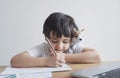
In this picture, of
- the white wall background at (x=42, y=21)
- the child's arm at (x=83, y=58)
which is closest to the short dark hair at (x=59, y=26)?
the child's arm at (x=83, y=58)

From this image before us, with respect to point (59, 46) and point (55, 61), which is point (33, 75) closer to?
point (55, 61)

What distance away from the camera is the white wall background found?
1.41 meters

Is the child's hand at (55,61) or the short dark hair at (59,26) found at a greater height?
the short dark hair at (59,26)

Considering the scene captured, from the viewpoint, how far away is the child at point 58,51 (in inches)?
32.2

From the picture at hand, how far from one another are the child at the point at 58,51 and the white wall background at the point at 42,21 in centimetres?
43

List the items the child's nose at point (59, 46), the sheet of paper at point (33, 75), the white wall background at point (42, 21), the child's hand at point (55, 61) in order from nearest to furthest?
the sheet of paper at point (33, 75) < the child's hand at point (55, 61) < the child's nose at point (59, 46) < the white wall background at point (42, 21)

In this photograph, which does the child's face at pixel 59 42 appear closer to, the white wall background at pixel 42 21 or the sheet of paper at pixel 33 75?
the sheet of paper at pixel 33 75

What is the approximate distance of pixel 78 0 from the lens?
58.0 inches

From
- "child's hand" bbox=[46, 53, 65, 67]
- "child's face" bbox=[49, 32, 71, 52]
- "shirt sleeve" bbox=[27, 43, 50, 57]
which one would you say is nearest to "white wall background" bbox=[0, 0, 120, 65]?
"shirt sleeve" bbox=[27, 43, 50, 57]

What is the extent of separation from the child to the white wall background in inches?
16.9

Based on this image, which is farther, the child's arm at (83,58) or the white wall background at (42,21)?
the white wall background at (42,21)

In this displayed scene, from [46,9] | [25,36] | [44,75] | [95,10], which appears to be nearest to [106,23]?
[95,10]


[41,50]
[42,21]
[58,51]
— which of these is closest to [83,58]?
[58,51]

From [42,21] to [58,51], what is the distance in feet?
1.84
